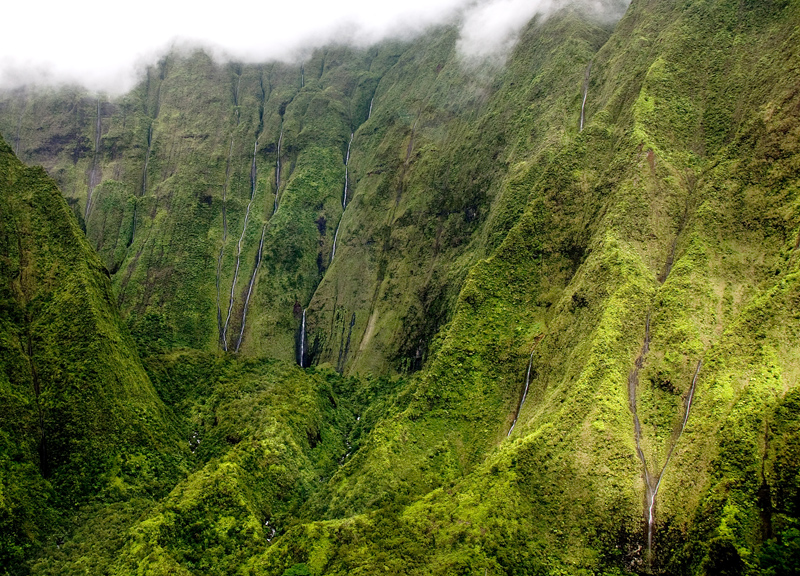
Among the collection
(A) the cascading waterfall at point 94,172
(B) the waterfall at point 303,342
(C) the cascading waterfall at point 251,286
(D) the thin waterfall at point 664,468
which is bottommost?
(D) the thin waterfall at point 664,468

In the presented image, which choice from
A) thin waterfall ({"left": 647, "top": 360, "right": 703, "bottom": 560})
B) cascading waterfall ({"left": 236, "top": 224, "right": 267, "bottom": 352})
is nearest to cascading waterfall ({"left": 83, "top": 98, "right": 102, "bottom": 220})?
cascading waterfall ({"left": 236, "top": 224, "right": 267, "bottom": 352})

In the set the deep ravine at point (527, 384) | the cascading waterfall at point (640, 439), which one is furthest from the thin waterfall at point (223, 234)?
the cascading waterfall at point (640, 439)

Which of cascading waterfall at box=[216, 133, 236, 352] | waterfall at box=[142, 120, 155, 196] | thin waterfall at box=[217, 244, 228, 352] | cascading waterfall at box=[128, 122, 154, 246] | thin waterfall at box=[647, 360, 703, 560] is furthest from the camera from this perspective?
waterfall at box=[142, 120, 155, 196]

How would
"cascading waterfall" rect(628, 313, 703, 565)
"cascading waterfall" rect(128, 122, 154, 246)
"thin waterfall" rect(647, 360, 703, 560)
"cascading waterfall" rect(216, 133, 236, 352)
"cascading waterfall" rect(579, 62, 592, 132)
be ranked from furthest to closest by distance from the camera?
1. "cascading waterfall" rect(128, 122, 154, 246)
2. "cascading waterfall" rect(216, 133, 236, 352)
3. "cascading waterfall" rect(579, 62, 592, 132)
4. "cascading waterfall" rect(628, 313, 703, 565)
5. "thin waterfall" rect(647, 360, 703, 560)

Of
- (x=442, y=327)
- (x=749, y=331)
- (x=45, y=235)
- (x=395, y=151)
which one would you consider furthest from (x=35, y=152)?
(x=749, y=331)

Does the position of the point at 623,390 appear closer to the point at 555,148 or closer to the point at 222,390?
the point at 555,148

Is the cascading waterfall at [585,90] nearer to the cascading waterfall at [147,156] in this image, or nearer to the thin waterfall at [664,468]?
the thin waterfall at [664,468]

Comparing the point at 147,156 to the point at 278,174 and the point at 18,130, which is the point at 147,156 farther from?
the point at 278,174

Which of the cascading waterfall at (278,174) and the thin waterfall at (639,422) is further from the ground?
the cascading waterfall at (278,174)

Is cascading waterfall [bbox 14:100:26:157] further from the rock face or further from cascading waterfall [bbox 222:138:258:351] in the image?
cascading waterfall [bbox 222:138:258:351]
